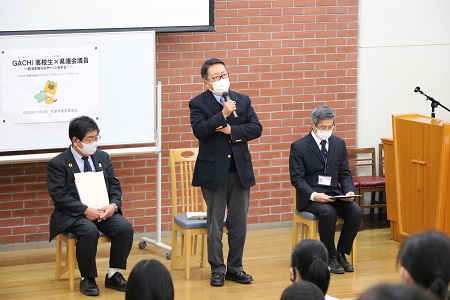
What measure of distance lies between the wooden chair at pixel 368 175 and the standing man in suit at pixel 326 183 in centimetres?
111

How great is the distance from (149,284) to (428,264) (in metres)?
0.87

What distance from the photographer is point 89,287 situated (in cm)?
601

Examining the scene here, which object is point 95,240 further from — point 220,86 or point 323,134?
point 323,134

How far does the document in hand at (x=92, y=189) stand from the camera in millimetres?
6158

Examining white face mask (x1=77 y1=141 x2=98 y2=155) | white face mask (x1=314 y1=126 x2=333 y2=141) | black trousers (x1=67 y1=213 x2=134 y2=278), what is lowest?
black trousers (x1=67 y1=213 x2=134 y2=278)

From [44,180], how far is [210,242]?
1759mm

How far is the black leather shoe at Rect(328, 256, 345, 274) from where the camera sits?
21.4 ft

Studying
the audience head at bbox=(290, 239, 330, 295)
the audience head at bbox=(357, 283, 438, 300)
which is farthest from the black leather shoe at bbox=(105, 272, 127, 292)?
the audience head at bbox=(357, 283, 438, 300)

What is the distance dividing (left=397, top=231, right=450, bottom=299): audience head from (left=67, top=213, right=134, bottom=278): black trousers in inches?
149

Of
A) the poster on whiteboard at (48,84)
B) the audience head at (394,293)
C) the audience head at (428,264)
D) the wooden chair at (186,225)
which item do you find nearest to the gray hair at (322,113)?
the wooden chair at (186,225)

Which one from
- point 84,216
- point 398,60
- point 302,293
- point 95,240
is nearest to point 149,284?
point 302,293

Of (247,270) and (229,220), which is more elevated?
(229,220)

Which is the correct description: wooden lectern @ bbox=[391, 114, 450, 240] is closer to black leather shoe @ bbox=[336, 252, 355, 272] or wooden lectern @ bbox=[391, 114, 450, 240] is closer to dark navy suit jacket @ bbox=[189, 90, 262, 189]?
black leather shoe @ bbox=[336, 252, 355, 272]

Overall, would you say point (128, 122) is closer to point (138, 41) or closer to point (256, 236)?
point (138, 41)
